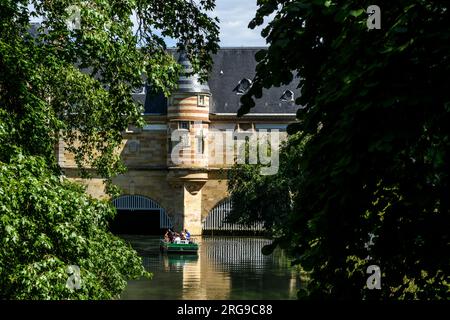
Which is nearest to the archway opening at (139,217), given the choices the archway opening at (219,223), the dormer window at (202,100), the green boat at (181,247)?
the archway opening at (219,223)

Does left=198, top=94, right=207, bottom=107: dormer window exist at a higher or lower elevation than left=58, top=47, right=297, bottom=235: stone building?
higher

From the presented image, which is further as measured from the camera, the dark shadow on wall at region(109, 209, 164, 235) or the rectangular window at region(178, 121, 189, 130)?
the dark shadow on wall at region(109, 209, 164, 235)

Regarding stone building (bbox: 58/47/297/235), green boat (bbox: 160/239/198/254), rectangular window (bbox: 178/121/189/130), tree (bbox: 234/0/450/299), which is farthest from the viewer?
rectangular window (bbox: 178/121/189/130)

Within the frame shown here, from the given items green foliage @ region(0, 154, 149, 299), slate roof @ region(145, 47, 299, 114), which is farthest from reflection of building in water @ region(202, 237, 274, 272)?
green foliage @ region(0, 154, 149, 299)

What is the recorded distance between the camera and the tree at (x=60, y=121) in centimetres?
1020

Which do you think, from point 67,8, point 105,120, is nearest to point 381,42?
point 67,8

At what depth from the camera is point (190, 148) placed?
5966 centimetres

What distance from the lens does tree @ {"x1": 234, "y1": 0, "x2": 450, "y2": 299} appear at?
5387 mm

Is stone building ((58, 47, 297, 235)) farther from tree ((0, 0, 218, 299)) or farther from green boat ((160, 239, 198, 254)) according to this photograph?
tree ((0, 0, 218, 299))

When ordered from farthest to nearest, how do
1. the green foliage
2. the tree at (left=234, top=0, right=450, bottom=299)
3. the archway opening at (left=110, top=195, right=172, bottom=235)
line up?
the archway opening at (left=110, top=195, right=172, bottom=235) < the green foliage < the tree at (left=234, top=0, right=450, bottom=299)

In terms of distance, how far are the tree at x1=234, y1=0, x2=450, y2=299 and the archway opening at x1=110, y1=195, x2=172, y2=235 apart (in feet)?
178

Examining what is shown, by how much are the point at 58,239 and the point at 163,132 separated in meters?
50.3

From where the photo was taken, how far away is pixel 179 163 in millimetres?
59594

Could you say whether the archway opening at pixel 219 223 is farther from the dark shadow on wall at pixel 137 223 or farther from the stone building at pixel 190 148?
the dark shadow on wall at pixel 137 223
